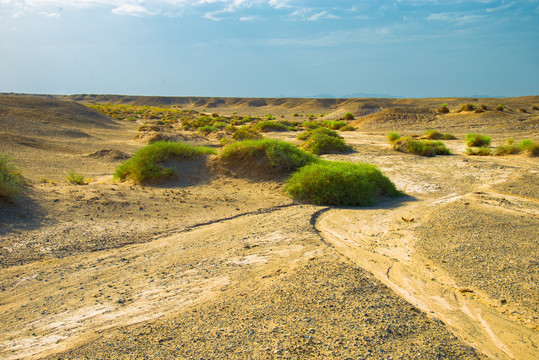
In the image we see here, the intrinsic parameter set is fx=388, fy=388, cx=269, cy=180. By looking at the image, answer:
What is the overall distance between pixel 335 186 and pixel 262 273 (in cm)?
429

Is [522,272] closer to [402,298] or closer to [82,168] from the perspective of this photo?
[402,298]

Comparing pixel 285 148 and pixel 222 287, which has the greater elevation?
pixel 285 148

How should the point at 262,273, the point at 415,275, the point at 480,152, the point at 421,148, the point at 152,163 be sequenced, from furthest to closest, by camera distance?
1. the point at 480,152
2. the point at 421,148
3. the point at 152,163
4. the point at 415,275
5. the point at 262,273

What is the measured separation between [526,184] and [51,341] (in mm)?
10390

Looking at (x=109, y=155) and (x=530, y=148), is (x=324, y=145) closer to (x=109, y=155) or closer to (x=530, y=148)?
(x=530, y=148)

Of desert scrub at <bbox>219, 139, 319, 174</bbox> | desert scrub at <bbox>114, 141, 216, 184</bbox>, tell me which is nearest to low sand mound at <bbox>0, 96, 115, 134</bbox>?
desert scrub at <bbox>114, 141, 216, 184</bbox>

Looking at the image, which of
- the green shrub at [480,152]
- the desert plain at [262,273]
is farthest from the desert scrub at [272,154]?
the green shrub at [480,152]

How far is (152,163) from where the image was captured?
9.82 m

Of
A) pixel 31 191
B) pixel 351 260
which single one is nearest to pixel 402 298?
pixel 351 260

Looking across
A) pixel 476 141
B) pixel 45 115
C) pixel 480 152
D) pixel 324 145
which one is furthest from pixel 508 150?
pixel 45 115

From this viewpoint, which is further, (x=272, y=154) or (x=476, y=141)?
(x=476, y=141)

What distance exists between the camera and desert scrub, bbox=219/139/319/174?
993 cm

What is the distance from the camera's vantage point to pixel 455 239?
5.45 m

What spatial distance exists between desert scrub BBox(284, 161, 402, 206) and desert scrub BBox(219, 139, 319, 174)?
0.99 metres
